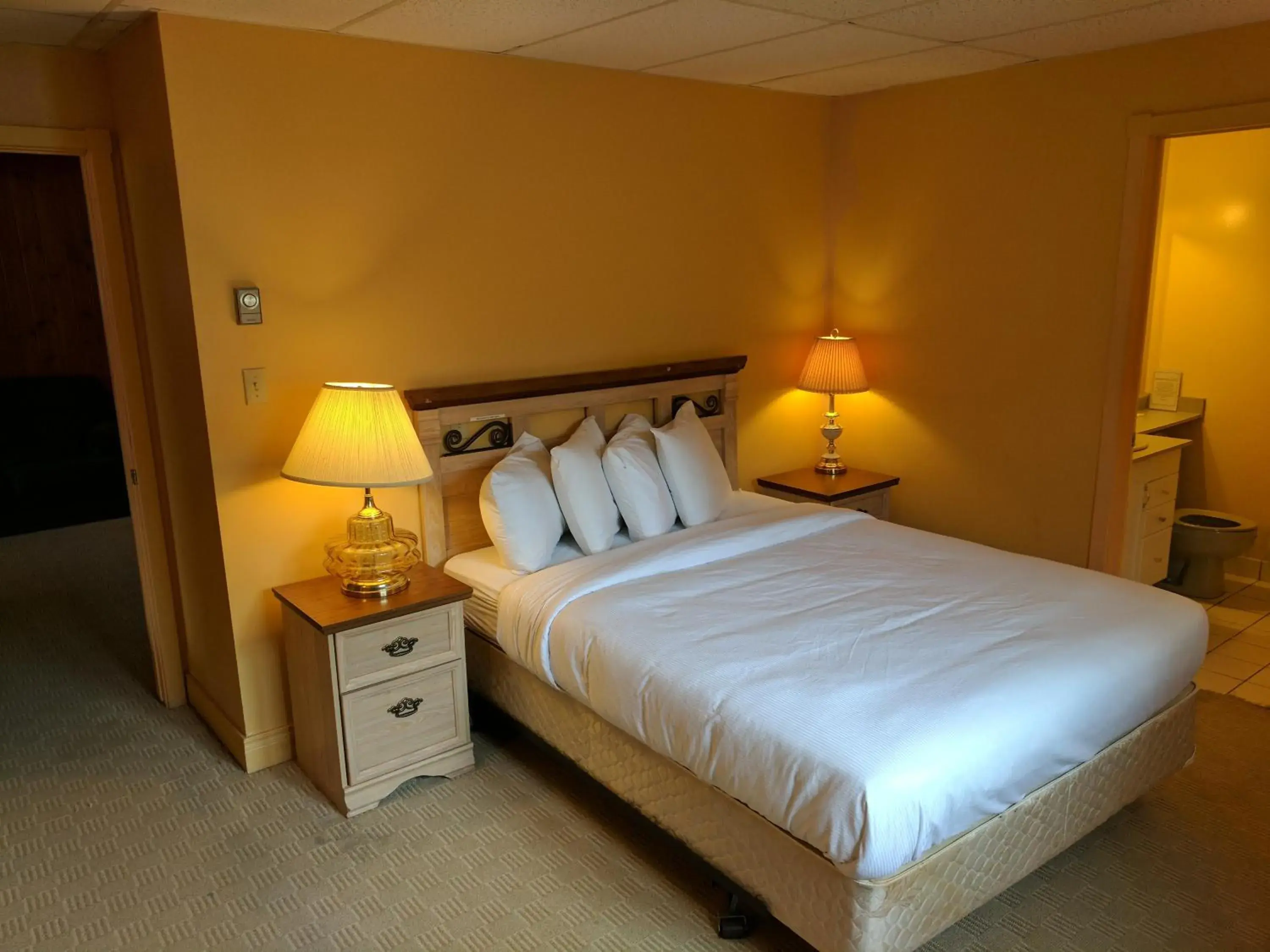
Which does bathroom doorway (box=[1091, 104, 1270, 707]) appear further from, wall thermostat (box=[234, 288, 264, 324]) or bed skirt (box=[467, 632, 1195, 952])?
wall thermostat (box=[234, 288, 264, 324])

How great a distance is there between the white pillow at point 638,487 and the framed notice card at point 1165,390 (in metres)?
2.93

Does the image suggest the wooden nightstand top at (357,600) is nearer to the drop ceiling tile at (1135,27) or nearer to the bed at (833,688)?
the bed at (833,688)

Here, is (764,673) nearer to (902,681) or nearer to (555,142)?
(902,681)

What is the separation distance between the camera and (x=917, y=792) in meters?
1.97

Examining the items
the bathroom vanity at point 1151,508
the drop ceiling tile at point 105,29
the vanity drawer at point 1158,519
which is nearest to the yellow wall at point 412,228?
the drop ceiling tile at point 105,29

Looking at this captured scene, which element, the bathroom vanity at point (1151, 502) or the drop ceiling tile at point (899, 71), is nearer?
the drop ceiling tile at point (899, 71)

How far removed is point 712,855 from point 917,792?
26.2 inches

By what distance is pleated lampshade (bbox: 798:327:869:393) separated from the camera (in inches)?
170

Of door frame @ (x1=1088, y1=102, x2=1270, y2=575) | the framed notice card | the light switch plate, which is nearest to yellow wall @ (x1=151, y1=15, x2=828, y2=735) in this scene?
the light switch plate

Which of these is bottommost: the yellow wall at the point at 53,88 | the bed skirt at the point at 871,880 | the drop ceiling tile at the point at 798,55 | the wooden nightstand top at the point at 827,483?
the bed skirt at the point at 871,880

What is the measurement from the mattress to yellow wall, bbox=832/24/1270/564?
56.4 inches

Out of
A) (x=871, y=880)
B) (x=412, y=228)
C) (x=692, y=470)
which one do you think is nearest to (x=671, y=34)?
(x=412, y=228)

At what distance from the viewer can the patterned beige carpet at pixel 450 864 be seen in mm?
2389

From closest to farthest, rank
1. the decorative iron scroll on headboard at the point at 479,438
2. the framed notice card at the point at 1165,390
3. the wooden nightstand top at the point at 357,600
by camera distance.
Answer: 1. the wooden nightstand top at the point at 357,600
2. the decorative iron scroll on headboard at the point at 479,438
3. the framed notice card at the point at 1165,390
